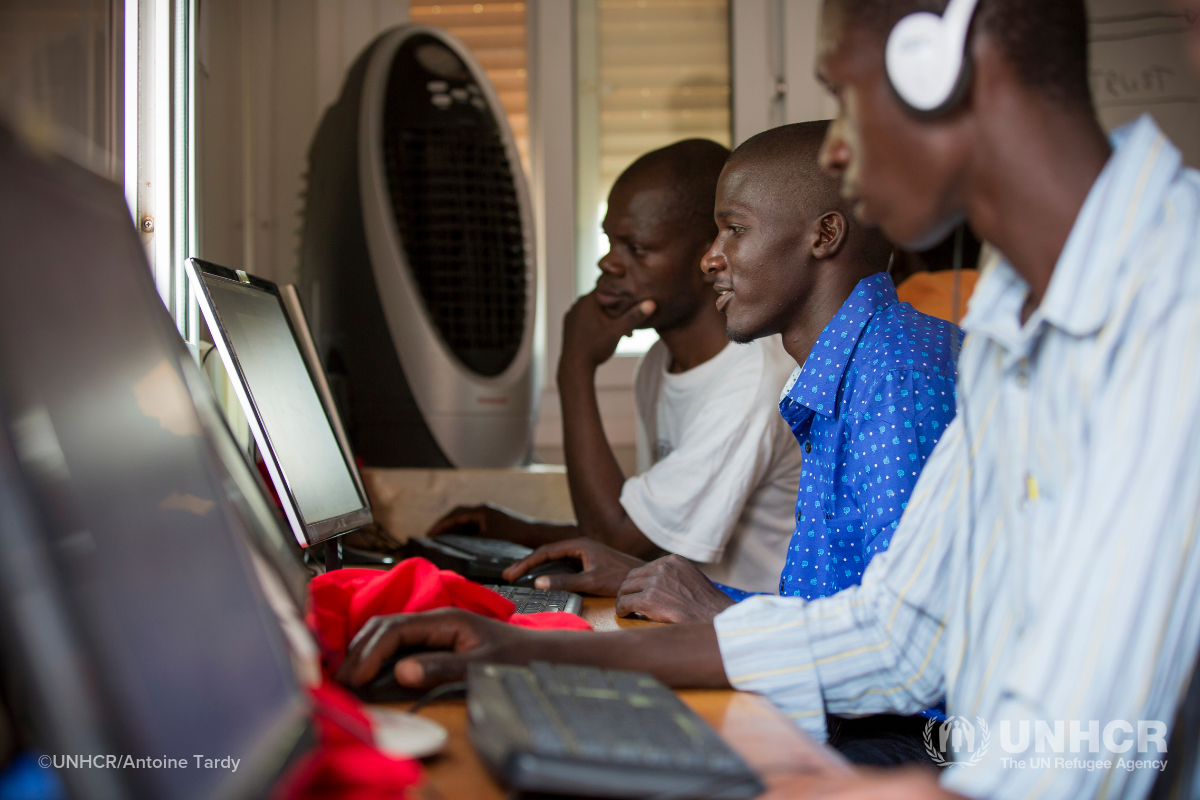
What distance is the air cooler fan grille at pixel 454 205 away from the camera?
1640 millimetres

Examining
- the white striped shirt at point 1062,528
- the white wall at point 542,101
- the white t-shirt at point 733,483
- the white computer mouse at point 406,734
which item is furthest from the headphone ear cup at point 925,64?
the white wall at point 542,101

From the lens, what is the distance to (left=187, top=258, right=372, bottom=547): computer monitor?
867mm

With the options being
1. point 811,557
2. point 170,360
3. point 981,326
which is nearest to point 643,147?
point 811,557

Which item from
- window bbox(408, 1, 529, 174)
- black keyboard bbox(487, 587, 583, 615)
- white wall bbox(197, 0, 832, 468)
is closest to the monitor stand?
black keyboard bbox(487, 587, 583, 615)

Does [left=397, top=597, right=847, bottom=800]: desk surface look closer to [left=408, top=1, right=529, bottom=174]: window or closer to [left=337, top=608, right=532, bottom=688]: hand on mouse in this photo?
[left=337, top=608, right=532, bottom=688]: hand on mouse

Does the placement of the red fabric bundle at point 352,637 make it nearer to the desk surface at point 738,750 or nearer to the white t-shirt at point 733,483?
the desk surface at point 738,750

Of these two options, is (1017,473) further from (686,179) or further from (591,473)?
(686,179)

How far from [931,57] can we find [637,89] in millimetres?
1695

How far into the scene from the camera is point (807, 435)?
43.9 inches

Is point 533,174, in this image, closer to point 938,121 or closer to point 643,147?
point 643,147

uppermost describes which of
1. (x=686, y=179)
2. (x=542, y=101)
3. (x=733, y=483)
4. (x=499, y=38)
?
(x=499, y=38)

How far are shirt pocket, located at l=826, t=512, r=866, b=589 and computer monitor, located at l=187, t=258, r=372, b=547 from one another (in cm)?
55

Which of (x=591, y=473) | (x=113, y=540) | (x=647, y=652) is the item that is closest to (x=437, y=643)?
(x=647, y=652)

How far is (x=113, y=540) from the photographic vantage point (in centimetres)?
34
